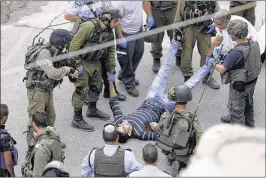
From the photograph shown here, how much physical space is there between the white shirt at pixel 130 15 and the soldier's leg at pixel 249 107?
1.70m

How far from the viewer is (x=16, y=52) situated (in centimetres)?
863

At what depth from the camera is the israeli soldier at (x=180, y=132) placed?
5648mm

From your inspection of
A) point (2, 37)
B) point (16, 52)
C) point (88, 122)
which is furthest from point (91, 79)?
point (2, 37)

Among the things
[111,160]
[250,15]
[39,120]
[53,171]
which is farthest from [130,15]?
[53,171]

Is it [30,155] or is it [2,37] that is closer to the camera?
[30,155]

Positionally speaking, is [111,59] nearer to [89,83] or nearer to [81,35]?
[89,83]

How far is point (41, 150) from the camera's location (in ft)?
16.3

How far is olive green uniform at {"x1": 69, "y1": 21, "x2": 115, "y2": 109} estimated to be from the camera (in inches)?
249

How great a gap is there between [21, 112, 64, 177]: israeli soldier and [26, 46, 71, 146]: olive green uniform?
575 millimetres

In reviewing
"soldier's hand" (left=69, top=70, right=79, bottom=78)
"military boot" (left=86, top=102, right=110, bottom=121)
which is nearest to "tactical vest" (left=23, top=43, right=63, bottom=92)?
"soldier's hand" (left=69, top=70, right=79, bottom=78)

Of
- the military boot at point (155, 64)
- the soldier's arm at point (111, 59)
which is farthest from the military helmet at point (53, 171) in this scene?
the military boot at point (155, 64)

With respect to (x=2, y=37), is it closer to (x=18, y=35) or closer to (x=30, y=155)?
(x=18, y=35)

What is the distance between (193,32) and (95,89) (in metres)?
1.51

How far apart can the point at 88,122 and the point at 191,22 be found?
5.94 feet
